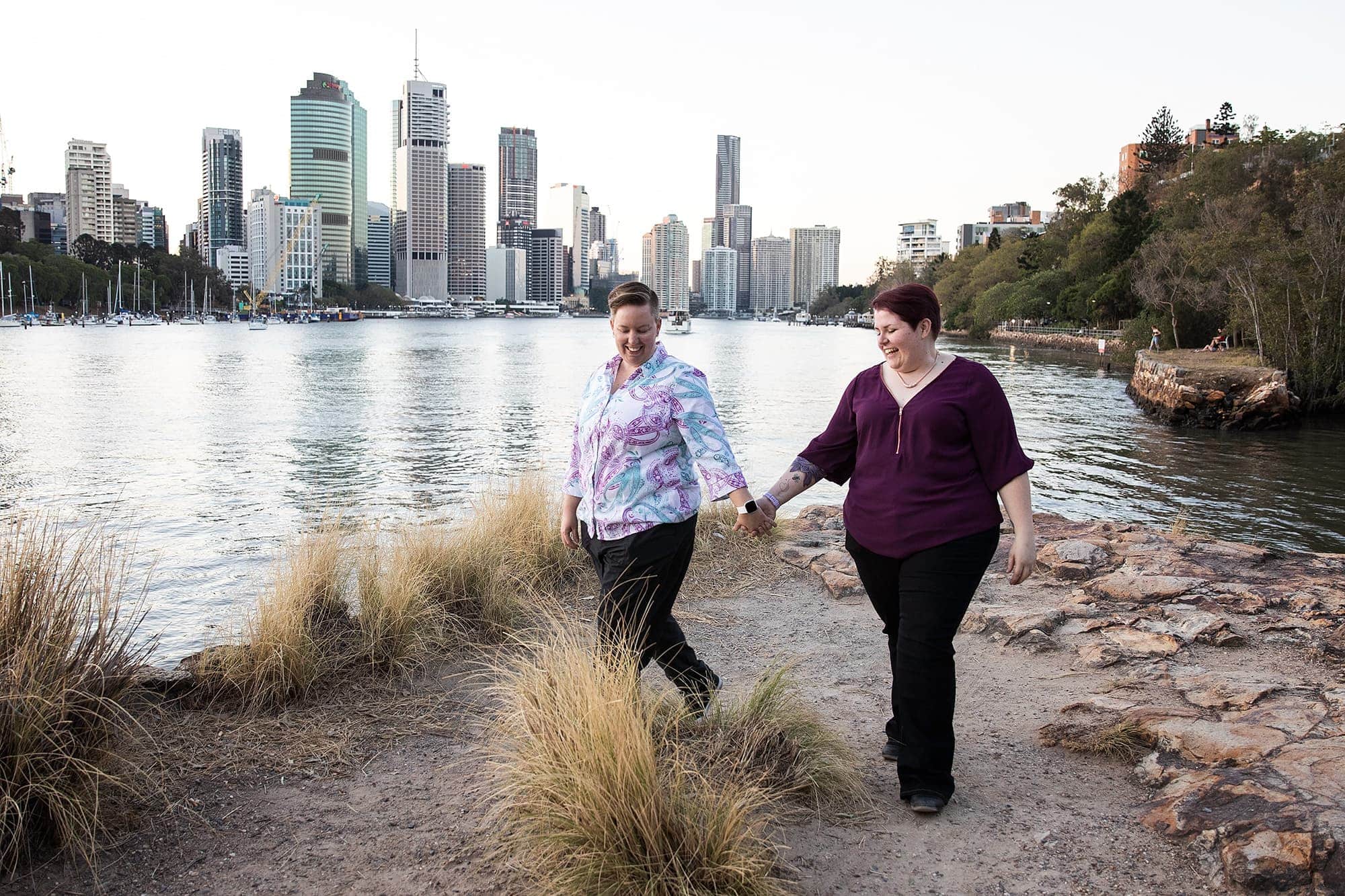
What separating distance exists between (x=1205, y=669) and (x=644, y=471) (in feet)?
10.9

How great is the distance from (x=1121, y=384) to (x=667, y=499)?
160 ft

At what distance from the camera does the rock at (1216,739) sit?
401 centimetres

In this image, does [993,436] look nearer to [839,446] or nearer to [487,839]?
[839,446]

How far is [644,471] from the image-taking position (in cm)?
401

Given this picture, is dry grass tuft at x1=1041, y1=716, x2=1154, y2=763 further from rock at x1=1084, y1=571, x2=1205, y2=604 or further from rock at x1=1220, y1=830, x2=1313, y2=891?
rock at x1=1084, y1=571, x2=1205, y2=604

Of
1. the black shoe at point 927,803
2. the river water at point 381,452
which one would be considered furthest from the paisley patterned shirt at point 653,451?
the river water at point 381,452

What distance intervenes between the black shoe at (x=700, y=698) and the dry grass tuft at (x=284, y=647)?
194 centimetres

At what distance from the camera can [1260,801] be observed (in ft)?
11.6

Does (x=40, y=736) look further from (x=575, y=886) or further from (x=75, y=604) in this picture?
(x=575, y=886)

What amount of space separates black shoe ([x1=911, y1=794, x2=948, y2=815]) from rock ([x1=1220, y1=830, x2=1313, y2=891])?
89cm

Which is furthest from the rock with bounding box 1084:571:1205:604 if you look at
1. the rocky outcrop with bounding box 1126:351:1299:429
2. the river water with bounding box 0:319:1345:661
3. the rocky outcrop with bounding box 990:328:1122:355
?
the rocky outcrop with bounding box 990:328:1122:355

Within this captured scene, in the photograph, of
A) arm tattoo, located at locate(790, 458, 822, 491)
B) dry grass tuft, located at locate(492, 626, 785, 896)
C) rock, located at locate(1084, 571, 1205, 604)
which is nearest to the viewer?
dry grass tuft, located at locate(492, 626, 785, 896)

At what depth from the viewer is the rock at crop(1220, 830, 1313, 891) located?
318 cm

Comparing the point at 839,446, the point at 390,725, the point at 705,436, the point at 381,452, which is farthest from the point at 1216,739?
the point at 381,452
